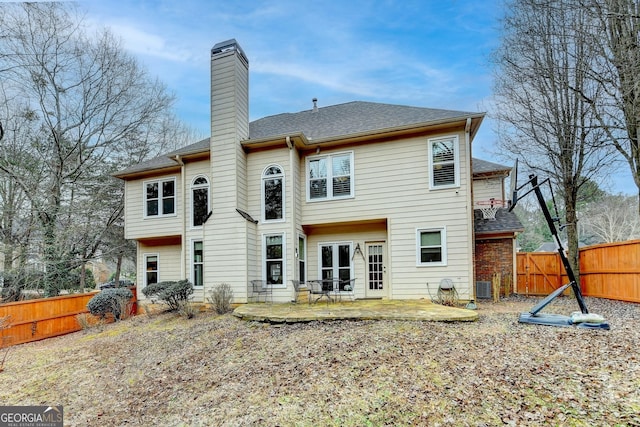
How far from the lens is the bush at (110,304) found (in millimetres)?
10773

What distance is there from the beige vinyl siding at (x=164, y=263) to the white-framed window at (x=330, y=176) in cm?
596

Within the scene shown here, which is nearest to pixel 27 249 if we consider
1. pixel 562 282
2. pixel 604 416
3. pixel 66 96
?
pixel 66 96

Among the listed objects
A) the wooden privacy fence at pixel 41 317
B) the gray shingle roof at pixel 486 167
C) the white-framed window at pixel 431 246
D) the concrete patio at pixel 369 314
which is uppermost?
the gray shingle roof at pixel 486 167

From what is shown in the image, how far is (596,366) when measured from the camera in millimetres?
4316

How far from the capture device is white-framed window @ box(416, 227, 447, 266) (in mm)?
9594

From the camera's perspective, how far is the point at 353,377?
4.54 metres

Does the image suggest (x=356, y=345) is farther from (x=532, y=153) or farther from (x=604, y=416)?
(x=532, y=153)

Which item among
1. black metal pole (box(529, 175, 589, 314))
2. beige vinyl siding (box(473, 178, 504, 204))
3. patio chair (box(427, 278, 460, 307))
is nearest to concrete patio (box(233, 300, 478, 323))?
patio chair (box(427, 278, 460, 307))

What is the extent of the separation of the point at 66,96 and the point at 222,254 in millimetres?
11074

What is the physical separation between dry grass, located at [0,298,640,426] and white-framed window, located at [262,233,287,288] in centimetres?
311

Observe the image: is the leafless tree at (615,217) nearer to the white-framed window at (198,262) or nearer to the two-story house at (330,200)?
the two-story house at (330,200)

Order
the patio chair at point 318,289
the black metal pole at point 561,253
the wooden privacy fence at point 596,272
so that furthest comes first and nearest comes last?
the patio chair at point 318,289, the wooden privacy fence at point 596,272, the black metal pole at point 561,253

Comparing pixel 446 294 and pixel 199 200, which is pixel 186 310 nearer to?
pixel 199 200

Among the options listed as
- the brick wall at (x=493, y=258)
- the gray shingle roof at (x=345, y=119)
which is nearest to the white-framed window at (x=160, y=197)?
the gray shingle roof at (x=345, y=119)
